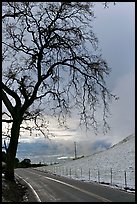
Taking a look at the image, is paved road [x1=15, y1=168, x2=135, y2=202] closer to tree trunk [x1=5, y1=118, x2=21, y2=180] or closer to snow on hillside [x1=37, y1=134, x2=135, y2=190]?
tree trunk [x1=5, y1=118, x2=21, y2=180]

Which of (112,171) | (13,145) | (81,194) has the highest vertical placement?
(13,145)

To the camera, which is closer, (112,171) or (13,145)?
(13,145)

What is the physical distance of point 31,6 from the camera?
2220 centimetres

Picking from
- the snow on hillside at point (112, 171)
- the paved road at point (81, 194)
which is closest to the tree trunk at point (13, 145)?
the paved road at point (81, 194)

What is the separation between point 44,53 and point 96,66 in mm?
3428

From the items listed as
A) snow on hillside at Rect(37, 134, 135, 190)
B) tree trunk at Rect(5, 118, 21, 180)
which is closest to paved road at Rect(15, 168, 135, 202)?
tree trunk at Rect(5, 118, 21, 180)

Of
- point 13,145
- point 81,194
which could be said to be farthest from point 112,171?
point 81,194

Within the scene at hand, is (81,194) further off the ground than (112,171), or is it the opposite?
(81,194)

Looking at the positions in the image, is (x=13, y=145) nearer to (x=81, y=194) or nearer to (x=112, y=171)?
(x=81, y=194)

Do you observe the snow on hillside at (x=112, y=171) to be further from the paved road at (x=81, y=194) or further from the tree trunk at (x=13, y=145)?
the tree trunk at (x=13, y=145)

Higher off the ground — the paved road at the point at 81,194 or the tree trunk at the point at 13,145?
the tree trunk at the point at 13,145

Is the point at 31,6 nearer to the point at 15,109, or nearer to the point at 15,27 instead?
the point at 15,27

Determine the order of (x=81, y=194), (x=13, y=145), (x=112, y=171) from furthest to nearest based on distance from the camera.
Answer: (x=112, y=171), (x=13, y=145), (x=81, y=194)

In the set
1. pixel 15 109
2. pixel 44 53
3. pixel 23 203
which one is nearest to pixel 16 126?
pixel 15 109
